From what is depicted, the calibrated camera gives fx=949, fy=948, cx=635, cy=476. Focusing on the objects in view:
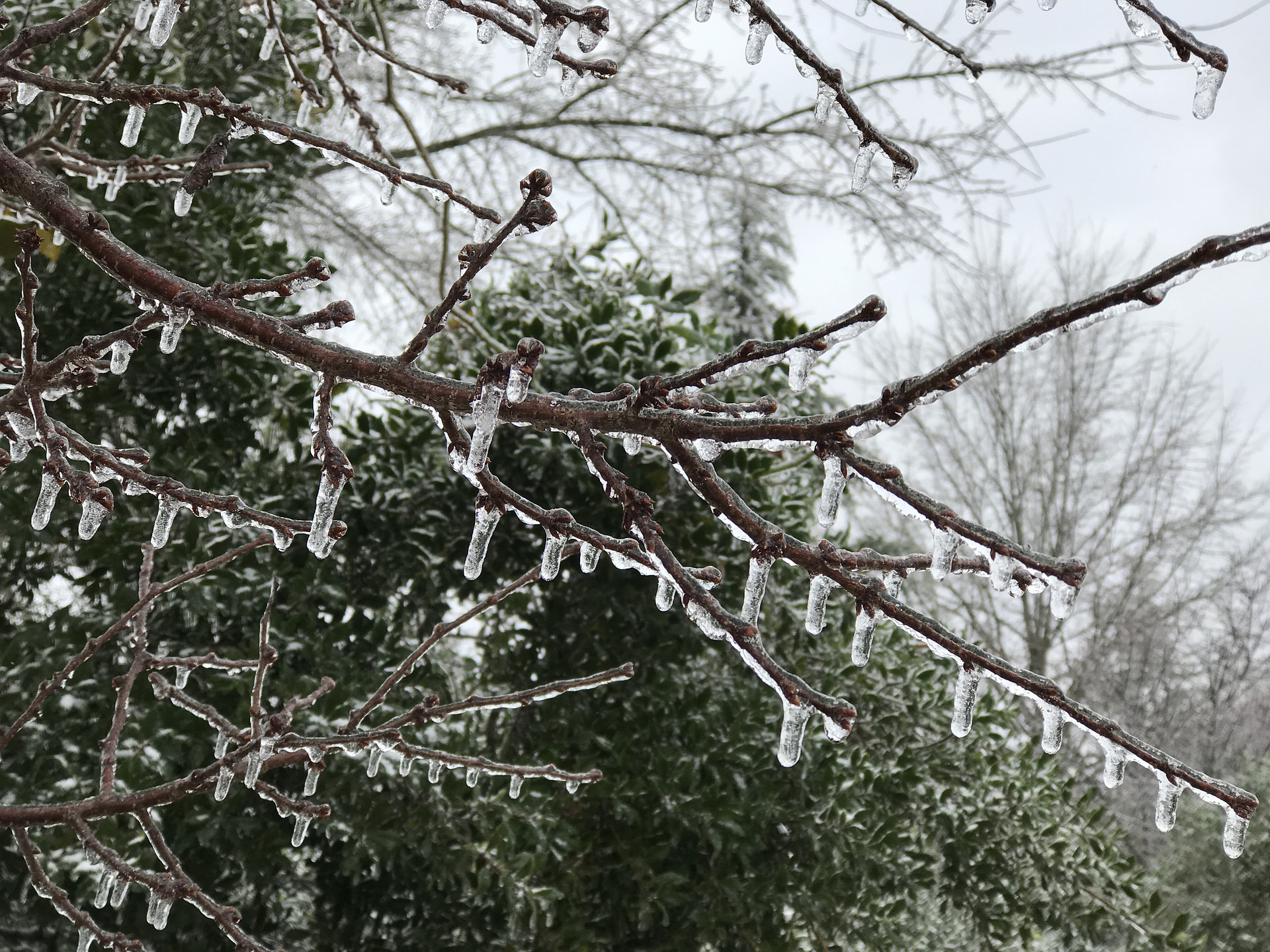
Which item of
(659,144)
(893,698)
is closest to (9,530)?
(893,698)

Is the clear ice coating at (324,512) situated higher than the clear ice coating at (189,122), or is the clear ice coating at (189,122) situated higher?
the clear ice coating at (189,122)

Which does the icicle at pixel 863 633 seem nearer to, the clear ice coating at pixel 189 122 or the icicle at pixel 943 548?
the icicle at pixel 943 548

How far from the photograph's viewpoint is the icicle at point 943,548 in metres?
0.65

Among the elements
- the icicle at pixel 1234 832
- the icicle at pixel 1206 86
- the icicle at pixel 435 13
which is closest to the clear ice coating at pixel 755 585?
the icicle at pixel 1234 832

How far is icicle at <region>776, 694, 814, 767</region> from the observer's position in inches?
27.0

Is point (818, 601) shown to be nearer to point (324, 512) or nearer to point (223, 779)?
point (324, 512)

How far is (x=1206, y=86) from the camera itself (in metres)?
0.87

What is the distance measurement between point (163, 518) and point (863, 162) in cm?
87

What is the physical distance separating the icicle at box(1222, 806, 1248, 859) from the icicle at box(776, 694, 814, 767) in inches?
11.6

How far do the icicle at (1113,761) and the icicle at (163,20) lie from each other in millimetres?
1076

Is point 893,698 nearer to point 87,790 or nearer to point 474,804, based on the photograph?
point 474,804

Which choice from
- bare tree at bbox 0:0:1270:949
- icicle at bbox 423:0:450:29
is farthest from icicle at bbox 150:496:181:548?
icicle at bbox 423:0:450:29

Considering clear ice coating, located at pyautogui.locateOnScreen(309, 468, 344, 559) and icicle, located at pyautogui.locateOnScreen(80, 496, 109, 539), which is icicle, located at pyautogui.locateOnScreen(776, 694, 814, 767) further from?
icicle, located at pyautogui.locateOnScreen(80, 496, 109, 539)

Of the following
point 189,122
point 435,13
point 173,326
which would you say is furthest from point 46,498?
point 435,13
